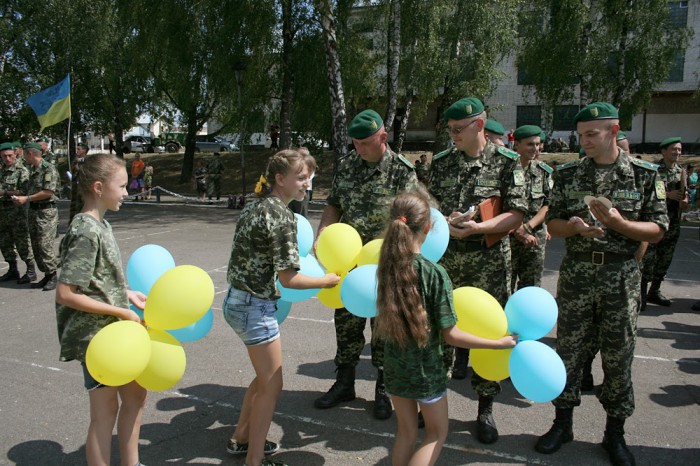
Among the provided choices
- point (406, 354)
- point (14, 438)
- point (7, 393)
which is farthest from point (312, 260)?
point (7, 393)

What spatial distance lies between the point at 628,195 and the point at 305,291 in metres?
2.12

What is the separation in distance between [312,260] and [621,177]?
81.0 inches

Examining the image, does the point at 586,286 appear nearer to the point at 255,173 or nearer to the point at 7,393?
the point at 7,393

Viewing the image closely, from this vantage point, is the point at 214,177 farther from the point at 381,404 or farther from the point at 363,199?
the point at 381,404

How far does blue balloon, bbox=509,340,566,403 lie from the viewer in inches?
120

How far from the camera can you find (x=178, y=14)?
17.6 m

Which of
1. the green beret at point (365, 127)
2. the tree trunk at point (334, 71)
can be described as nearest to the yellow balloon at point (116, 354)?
the green beret at point (365, 127)

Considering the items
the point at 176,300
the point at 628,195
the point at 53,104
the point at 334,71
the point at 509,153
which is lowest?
the point at 176,300

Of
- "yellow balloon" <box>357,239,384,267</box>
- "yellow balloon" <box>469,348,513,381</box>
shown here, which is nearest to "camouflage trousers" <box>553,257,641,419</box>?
"yellow balloon" <box>469,348,513,381</box>

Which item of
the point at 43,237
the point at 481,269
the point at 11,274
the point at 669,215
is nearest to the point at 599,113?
the point at 481,269

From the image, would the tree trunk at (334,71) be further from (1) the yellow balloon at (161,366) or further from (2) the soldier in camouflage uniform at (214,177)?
(1) the yellow balloon at (161,366)

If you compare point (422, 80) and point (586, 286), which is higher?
point (422, 80)

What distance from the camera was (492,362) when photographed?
3348 millimetres

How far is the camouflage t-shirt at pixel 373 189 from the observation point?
429cm
